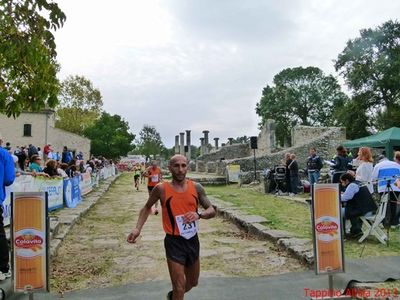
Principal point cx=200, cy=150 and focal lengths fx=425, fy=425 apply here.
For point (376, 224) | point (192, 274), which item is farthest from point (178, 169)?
point (376, 224)

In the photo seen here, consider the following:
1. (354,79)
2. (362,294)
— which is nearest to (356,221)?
(362,294)

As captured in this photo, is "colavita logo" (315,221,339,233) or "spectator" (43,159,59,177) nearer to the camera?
"colavita logo" (315,221,339,233)

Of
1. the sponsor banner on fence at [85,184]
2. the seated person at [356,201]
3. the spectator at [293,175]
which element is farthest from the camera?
the sponsor banner on fence at [85,184]

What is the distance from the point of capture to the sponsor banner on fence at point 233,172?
23.3 m

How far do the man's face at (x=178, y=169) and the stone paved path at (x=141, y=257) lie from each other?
2.02 meters

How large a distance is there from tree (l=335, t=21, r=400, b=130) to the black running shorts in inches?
1505

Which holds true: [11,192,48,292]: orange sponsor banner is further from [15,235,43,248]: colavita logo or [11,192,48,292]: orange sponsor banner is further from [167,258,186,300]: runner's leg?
[167,258,186,300]: runner's leg

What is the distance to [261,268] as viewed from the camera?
5852 mm

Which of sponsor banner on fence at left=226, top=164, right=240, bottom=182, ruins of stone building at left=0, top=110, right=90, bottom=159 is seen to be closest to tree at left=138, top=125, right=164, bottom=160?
ruins of stone building at left=0, top=110, right=90, bottom=159

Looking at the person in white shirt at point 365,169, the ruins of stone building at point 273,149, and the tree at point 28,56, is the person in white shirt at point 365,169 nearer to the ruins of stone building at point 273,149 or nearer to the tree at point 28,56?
the tree at point 28,56

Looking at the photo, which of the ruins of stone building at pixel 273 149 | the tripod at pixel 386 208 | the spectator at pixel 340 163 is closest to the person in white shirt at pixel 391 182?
the tripod at pixel 386 208

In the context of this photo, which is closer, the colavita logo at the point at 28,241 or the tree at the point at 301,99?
the colavita logo at the point at 28,241

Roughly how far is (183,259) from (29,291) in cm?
146

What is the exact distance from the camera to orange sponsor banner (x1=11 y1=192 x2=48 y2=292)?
3.90 meters
